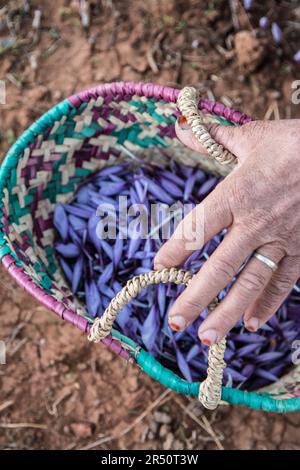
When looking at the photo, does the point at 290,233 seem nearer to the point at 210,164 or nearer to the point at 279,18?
the point at 210,164

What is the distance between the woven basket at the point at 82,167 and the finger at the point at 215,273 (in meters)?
0.06

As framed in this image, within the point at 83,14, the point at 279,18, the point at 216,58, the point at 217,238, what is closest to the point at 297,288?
the point at 217,238

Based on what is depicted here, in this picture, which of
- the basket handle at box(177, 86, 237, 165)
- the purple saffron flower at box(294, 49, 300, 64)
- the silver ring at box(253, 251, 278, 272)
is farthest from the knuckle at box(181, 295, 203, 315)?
the purple saffron flower at box(294, 49, 300, 64)

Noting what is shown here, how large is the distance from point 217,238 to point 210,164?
173 mm

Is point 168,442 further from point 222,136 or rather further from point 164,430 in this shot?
point 222,136

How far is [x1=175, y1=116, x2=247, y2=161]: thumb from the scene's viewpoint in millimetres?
926

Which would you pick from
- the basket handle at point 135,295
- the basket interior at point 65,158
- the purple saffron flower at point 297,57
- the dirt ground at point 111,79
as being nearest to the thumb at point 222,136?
the basket interior at point 65,158

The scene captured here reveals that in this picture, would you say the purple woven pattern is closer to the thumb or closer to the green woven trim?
the thumb

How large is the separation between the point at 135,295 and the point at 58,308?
138mm

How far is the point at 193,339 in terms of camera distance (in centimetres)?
119

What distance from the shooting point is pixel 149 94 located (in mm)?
1078

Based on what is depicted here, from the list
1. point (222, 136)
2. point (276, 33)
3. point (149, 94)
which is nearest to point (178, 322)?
point (222, 136)

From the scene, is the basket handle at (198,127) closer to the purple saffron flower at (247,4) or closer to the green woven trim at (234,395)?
the green woven trim at (234,395)

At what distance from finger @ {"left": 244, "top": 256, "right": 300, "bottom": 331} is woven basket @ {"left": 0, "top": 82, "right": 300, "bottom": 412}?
0.13 m
